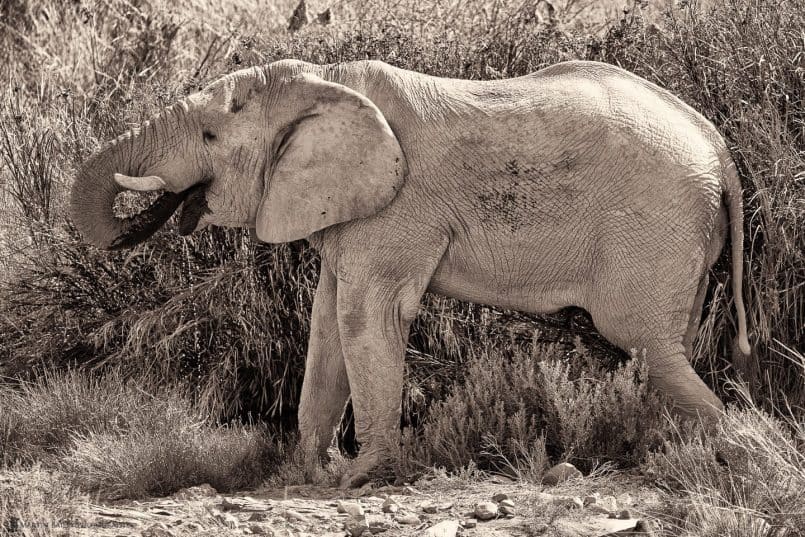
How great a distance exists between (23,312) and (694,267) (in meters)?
4.77

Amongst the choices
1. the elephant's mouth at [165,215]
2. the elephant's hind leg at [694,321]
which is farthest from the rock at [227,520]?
the elephant's hind leg at [694,321]

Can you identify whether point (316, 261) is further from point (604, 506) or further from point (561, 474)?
point (604, 506)

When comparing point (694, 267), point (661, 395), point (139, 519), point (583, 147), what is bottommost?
point (139, 519)

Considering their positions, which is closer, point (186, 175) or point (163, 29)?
point (186, 175)

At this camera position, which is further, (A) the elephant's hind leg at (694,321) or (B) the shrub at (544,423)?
(A) the elephant's hind leg at (694,321)

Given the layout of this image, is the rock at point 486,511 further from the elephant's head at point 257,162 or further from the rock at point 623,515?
the elephant's head at point 257,162

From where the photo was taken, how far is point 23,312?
8.79 m

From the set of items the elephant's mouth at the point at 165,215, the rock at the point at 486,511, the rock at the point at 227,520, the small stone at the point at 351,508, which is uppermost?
the elephant's mouth at the point at 165,215

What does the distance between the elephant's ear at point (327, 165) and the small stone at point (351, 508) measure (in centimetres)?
150

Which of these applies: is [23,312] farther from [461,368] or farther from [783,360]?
[783,360]

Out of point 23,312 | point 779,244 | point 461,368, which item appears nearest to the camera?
point 779,244

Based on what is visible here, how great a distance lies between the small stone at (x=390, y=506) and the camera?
546 cm

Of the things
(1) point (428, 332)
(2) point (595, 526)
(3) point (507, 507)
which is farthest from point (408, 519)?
(1) point (428, 332)

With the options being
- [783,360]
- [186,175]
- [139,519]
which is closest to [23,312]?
[186,175]
